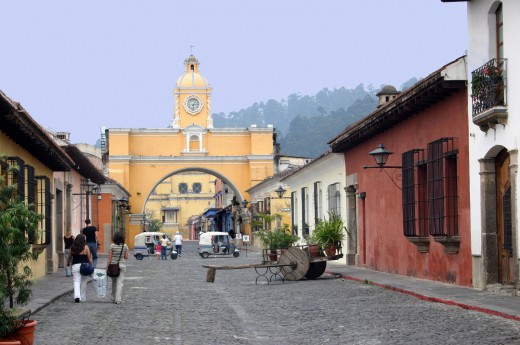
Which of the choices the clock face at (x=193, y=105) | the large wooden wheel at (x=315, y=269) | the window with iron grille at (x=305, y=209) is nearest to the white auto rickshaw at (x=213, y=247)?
the window with iron grille at (x=305, y=209)

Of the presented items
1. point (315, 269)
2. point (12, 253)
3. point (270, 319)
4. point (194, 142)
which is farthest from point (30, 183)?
point (194, 142)

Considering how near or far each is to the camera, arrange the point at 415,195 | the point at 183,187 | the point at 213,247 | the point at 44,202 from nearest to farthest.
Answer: the point at 415,195
the point at 44,202
the point at 213,247
the point at 183,187

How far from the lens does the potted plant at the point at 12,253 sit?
945 centimetres

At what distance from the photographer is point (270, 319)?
1319 cm

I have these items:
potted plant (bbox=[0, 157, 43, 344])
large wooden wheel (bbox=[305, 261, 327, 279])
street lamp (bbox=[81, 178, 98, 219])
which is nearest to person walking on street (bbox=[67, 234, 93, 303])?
large wooden wheel (bbox=[305, 261, 327, 279])

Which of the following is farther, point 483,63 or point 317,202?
point 317,202

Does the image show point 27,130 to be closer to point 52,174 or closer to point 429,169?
point 429,169

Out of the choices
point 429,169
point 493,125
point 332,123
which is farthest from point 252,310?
point 332,123

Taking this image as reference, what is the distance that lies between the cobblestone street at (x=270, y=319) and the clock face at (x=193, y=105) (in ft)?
171

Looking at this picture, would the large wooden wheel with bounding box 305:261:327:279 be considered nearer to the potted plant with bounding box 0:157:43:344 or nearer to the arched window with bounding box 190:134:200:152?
the potted plant with bounding box 0:157:43:344

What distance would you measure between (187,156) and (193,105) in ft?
24.1

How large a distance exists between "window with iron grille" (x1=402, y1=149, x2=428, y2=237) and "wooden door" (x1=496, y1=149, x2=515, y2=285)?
380cm

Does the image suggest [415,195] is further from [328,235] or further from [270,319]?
[270,319]

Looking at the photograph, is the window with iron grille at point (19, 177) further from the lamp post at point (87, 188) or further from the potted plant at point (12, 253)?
the lamp post at point (87, 188)
